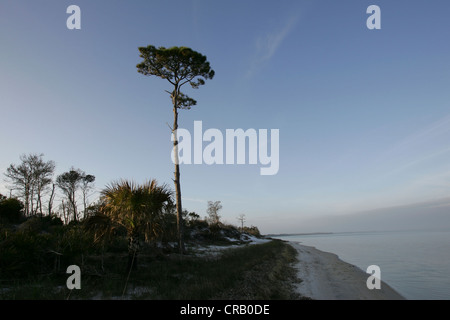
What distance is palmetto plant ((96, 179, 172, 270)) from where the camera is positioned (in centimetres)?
1002

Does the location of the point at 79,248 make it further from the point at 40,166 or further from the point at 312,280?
the point at 40,166

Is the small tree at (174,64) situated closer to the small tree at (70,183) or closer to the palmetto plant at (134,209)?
the palmetto plant at (134,209)

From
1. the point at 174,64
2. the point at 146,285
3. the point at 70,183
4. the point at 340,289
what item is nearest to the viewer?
the point at 146,285

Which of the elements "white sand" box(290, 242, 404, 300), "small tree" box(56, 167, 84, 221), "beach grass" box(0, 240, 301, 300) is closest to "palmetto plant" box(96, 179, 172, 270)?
"beach grass" box(0, 240, 301, 300)

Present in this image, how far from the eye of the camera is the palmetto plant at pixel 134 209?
1002 centimetres

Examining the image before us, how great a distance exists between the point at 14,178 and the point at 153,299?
144ft

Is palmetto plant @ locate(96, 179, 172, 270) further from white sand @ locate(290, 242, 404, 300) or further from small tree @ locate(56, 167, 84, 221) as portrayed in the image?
small tree @ locate(56, 167, 84, 221)

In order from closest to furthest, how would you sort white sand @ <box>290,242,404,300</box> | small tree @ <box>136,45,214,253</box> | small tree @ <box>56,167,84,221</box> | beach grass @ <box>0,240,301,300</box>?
beach grass @ <box>0,240,301,300</box> < white sand @ <box>290,242,404,300</box> < small tree @ <box>136,45,214,253</box> < small tree @ <box>56,167,84,221</box>

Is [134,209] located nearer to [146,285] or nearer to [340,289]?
[146,285]

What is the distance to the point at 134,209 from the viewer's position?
9.98m

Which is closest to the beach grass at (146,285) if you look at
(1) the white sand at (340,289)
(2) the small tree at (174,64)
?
(1) the white sand at (340,289)

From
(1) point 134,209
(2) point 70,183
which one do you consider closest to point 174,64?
(1) point 134,209

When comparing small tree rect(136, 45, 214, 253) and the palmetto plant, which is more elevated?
small tree rect(136, 45, 214, 253)
